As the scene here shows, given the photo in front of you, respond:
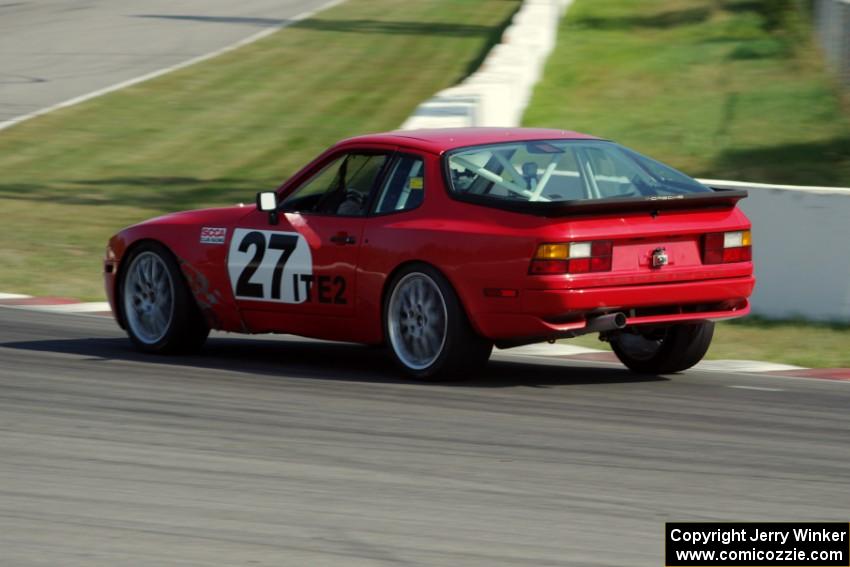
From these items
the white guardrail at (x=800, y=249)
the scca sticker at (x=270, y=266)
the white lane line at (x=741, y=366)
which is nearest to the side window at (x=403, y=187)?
the scca sticker at (x=270, y=266)

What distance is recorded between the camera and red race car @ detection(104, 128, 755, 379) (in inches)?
335

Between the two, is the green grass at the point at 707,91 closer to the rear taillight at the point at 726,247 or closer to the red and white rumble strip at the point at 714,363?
the red and white rumble strip at the point at 714,363

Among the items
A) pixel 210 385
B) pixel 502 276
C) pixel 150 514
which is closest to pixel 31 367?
pixel 210 385

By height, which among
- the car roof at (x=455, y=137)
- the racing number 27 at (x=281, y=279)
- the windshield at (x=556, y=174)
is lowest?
the racing number 27 at (x=281, y=279)

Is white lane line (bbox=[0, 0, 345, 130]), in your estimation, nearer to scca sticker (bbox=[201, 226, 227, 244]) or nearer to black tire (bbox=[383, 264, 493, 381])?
scca sticker (bbox=[201, 226, 227, 244])

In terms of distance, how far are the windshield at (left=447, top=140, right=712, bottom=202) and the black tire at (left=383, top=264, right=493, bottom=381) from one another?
53 centimetres

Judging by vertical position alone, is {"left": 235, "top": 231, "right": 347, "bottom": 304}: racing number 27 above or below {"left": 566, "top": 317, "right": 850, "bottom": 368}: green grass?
above

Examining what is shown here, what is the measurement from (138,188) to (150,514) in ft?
45.0

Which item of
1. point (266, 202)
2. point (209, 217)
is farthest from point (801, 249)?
point (209, 217)

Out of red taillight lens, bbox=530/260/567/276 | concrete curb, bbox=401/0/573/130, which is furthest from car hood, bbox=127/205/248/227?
concrete curb, bbox=401/0/573/130

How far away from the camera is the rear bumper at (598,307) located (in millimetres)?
8461

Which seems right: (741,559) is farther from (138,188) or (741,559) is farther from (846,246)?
(138,188)
